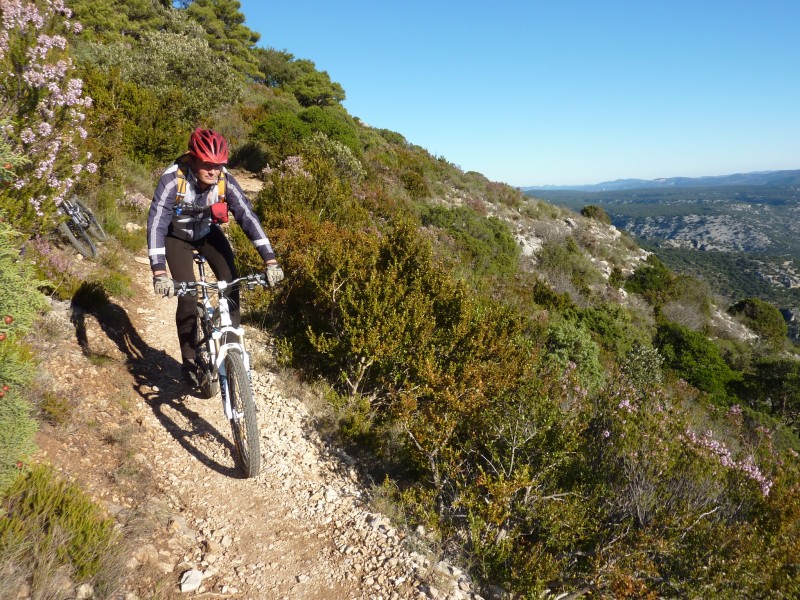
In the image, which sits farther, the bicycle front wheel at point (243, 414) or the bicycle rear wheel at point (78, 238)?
the bicycle rear wheel at point (78, 238)

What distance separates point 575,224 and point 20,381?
103ft

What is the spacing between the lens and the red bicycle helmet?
3176 millimetres

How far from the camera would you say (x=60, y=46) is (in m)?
5.50

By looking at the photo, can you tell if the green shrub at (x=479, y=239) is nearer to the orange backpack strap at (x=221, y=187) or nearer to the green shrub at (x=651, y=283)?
the orange backpack strap at (x=221, y=187)

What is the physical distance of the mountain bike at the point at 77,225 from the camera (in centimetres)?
578

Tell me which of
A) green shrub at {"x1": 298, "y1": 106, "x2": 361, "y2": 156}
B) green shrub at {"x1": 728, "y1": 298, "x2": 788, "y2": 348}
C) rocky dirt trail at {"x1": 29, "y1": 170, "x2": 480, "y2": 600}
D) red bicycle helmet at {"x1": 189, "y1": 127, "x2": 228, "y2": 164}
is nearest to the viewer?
rocky dirt trail at {"x1": 29, "y1": 170, "x2": 480, "y2": 600}

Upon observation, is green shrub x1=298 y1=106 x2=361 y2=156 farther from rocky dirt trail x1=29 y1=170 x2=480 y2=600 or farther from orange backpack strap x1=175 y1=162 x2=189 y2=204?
orange backpack strap x1=175 y1=162 x2=189 y2=204

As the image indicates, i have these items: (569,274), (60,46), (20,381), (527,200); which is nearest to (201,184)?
(20,381)

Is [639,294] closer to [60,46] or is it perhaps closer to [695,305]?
[695,305]

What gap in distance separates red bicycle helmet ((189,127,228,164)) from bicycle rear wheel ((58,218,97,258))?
3.80m

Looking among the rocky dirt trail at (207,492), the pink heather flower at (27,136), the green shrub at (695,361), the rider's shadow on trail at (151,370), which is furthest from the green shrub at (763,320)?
the pink heather flower at (27,136)

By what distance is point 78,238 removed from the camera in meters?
6.12

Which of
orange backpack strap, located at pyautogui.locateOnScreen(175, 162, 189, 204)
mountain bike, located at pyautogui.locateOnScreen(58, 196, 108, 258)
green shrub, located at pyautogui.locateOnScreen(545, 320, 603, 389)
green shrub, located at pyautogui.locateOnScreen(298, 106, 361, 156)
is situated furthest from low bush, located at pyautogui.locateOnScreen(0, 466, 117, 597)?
green shrub, located at pyautogui.locateOnScreen(298, 106, 361, 156)

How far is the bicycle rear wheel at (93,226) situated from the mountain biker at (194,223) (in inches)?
142
